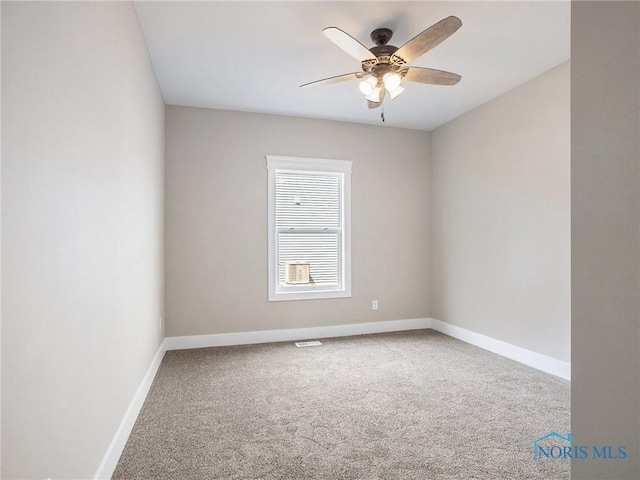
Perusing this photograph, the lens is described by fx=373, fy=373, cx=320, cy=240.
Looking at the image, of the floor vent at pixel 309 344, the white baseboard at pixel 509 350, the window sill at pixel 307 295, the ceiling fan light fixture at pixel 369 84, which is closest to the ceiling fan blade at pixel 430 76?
the ceiling fan light fixture at pixel 369 84

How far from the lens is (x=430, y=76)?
9.12 feet

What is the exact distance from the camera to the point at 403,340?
4.50 metres

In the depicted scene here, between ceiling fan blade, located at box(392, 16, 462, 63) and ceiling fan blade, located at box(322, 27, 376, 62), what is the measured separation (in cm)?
20

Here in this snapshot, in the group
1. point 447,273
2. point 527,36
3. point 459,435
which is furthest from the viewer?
point 447,273

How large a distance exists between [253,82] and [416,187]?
2634 mm

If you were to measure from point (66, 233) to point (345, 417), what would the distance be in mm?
2013

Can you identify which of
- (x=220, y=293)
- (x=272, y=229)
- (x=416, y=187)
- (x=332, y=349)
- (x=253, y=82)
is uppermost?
(x=253, y=82)

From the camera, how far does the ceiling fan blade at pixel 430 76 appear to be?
271 cm

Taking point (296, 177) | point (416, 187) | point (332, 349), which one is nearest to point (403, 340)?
point (332, 349)

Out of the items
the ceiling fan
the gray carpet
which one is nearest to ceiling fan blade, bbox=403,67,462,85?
the ceiling fan
